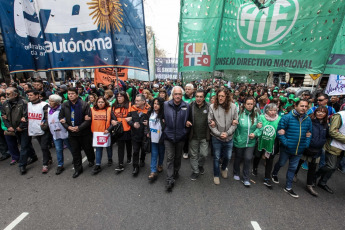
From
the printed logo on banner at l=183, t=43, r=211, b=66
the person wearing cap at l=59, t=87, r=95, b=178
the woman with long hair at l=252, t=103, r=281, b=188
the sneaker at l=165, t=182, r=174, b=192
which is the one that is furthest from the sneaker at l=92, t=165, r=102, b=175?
the woman with long hair at l=252, t=103, r=281, b=188

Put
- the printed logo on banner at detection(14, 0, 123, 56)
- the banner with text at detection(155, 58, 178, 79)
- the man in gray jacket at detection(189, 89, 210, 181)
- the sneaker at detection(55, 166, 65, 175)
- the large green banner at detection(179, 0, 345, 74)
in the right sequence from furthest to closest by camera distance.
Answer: the banner with text at detection(155, 58, 178, 79) → the printed logo on banner at detection(14, 0, 123, 56) → the sneaker at detection(55, 166, 65, 175) → the large green banner at detection(179, 0, 345, 74) → the man in gray jacket at detection(189, 89, 210, 181)

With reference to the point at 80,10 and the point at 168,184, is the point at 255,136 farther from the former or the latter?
the point at 80,10

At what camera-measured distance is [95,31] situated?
13.8ft

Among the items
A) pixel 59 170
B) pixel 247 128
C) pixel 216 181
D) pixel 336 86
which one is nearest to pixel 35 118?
pixel 59 170

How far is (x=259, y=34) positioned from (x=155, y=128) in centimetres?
322

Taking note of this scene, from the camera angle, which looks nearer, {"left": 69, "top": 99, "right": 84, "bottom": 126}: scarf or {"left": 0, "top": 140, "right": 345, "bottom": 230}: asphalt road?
{"left": 0, "top": 140, "right": 345, "bottom": 230}: asphalt road

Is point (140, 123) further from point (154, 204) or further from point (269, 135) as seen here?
point (269, 135)

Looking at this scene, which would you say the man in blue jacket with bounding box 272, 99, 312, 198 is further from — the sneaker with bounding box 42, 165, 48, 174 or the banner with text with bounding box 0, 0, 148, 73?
the sneaker with bounding box 42, 165, 48, 174

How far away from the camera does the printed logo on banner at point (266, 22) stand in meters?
3.51

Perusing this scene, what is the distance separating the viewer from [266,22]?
3.64 metres

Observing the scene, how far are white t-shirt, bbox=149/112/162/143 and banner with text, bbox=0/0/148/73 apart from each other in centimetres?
181

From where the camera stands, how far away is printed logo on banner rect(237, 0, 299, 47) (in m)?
3.51

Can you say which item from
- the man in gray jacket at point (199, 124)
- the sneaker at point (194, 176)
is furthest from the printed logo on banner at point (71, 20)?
the sneaker at point (194, 176)

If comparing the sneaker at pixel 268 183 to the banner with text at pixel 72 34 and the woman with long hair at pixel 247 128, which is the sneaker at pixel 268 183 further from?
the banner with text at pixel 72 34
